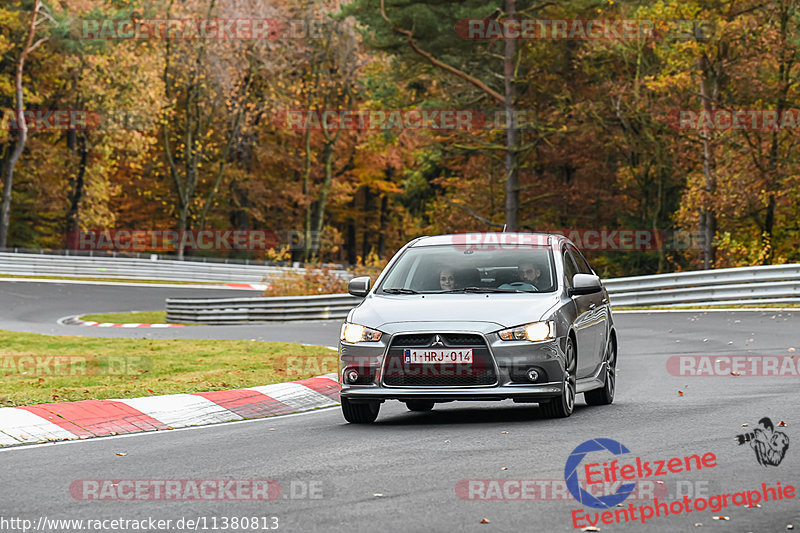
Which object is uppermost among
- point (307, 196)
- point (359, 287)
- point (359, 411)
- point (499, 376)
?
point (307, 196)

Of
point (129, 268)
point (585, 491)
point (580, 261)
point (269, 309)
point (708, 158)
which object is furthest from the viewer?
point (129, 268)

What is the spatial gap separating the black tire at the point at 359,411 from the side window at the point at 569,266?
7.73ft

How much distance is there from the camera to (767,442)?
8742 mm

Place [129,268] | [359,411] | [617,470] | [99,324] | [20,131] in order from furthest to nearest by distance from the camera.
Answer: [20,131] < [129,268] < [99,324] < [359,411] < [617,470]

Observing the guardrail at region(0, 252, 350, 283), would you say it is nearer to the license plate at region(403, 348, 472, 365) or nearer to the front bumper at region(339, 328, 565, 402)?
the front bumper at region(339, 328, 565, 402)

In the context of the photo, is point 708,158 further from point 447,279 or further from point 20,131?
point 20,131

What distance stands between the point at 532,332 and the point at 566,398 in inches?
29.0

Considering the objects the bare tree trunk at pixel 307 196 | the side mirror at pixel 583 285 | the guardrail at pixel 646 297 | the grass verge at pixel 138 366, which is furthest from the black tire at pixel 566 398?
the bare tree trunk at pixel 307 196

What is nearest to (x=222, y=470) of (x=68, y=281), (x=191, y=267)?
(x=68, y=281)

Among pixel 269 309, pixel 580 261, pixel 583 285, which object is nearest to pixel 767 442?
pixel 583 285

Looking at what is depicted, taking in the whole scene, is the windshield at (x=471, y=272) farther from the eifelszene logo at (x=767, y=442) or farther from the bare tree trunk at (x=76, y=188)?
the bare tree trunk at (x=76, y=188)

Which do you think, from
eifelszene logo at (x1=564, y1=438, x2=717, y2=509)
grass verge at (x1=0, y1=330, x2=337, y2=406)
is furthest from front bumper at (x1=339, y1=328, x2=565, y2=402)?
grass verge at (x1=0, y1=330, x2=337, y2=406)

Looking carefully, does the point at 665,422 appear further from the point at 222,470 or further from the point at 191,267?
the point at 191,267

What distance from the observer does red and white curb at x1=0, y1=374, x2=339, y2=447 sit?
34.4 ft
